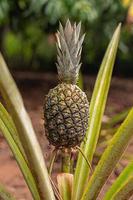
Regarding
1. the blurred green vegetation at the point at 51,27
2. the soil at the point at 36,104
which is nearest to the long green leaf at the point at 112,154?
the soil at the point at 36,104

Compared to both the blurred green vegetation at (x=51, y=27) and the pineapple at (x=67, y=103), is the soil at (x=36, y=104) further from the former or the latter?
the pineapple at (x=67, y=103)

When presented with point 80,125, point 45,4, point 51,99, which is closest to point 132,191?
point 80,125

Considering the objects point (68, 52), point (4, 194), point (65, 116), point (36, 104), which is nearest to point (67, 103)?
point (65, 116)

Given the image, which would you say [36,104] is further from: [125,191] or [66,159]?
[125,191]

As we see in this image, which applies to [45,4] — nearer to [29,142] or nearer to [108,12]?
[108,12]

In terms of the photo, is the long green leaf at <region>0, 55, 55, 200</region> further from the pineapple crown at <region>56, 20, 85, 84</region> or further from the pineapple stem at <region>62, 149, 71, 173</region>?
the pineapple crown at <region>56, 20, 85, 84</region>

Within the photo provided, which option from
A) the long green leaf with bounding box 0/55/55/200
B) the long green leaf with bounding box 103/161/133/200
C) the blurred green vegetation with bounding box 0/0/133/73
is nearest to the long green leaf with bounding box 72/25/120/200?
the long green leaf with bounding box 103/161/133/200
